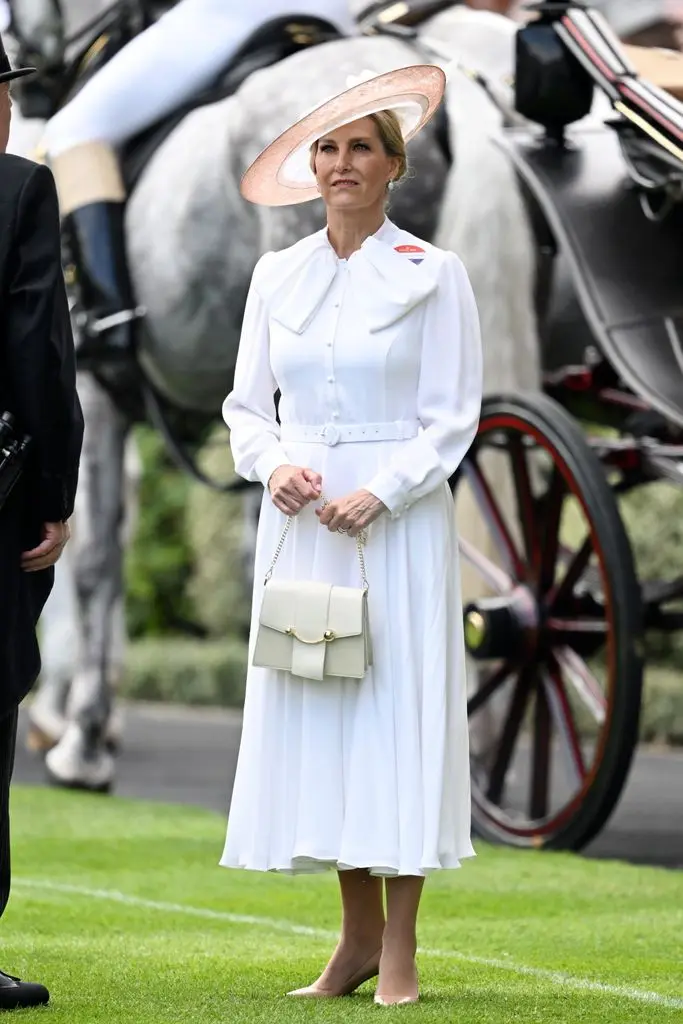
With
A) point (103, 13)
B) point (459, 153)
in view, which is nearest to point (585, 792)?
point (459, 153)

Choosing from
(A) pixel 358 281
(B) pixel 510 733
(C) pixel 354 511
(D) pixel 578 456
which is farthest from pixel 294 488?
(B) pixel 510 733

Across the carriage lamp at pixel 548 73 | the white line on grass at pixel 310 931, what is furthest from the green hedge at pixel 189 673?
the white line on grass at pixel 310 931

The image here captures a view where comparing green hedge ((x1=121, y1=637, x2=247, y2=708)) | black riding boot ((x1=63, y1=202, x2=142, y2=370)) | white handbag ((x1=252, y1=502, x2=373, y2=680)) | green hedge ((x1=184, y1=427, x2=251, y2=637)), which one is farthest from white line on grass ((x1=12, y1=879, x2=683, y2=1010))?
green hedge ((x1=184, y1=427, x2=251, y2=637))

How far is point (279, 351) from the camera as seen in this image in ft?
14.0

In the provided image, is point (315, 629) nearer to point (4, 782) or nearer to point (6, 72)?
point (4, 782)

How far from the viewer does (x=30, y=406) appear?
3986mm

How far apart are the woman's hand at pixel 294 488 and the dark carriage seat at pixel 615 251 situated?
2.16 metres

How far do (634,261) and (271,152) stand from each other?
7.43 ft

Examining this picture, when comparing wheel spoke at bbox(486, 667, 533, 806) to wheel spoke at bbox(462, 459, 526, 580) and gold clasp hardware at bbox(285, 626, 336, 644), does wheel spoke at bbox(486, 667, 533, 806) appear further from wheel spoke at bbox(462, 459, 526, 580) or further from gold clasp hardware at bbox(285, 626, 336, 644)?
gold clasp hardware at bbox(285, 626, 336, 644)

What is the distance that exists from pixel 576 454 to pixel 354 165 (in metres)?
2.22

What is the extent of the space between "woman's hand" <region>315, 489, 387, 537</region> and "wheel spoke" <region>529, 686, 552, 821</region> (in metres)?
2.73

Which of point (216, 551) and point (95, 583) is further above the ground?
point (95, 583)

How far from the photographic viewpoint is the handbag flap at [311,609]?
4082mm

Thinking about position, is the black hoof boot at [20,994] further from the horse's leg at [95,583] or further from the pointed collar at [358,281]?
the horse's leg at [95,583]
